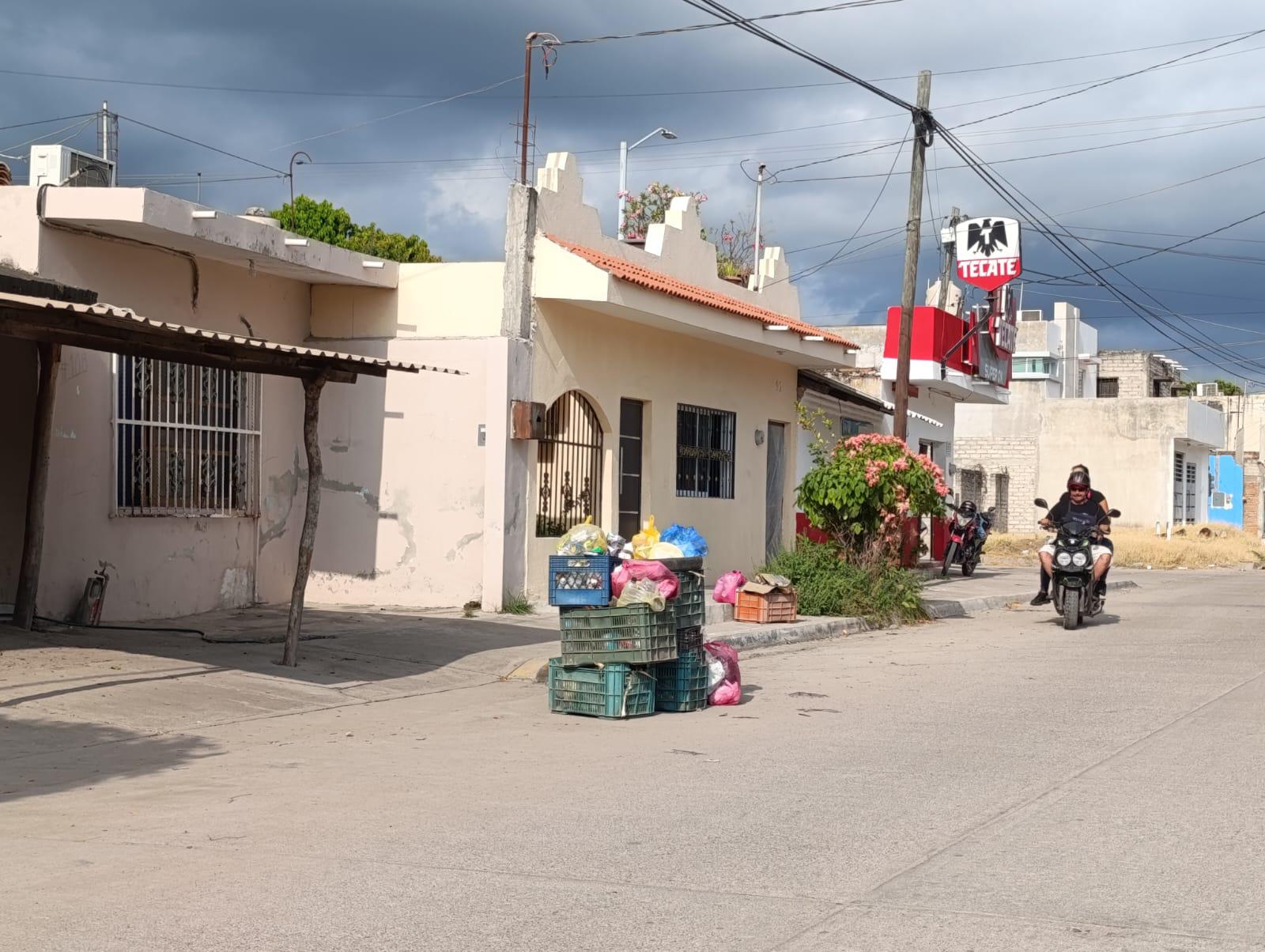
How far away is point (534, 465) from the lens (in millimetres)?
16656

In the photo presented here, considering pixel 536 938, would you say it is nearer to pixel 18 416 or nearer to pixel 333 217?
pixel 18 416

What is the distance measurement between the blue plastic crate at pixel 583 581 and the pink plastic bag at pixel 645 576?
8 cm

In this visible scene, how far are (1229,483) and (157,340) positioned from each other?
182 ft

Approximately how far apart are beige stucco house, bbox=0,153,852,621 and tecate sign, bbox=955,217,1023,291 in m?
10.9

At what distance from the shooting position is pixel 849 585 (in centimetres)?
1777

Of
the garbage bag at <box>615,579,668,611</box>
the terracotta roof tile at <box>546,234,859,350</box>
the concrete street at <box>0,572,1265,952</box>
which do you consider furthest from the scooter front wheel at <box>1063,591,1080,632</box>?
the garbage bag at <box>615,579,668,611</box>

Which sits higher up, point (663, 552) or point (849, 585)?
point (663, 552)

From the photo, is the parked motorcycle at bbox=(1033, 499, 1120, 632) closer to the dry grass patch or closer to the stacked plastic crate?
the stacked plastic crate

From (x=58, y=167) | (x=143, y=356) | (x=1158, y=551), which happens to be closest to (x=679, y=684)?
(x=143, y=356)

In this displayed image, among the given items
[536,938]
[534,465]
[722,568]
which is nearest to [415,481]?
[534,465]

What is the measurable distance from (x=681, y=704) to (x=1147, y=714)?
3317 millimetres

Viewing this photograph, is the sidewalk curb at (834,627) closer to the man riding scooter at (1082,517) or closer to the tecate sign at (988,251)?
the man riding scooter at (1082,517)

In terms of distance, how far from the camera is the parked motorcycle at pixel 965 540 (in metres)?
26.5

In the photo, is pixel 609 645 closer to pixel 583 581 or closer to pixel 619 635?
pixel 619 635
